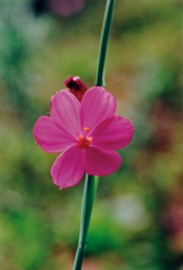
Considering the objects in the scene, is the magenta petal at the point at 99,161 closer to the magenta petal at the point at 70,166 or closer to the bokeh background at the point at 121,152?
the magenta petal at the point at 70,166

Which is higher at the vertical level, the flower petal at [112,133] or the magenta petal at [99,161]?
the flower petal at [112,133]

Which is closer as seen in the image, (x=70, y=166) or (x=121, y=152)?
(x=70, y=166)

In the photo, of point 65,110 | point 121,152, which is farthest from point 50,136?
point 121,152

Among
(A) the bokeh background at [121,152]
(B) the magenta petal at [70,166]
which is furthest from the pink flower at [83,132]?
(A) the bokeh background at [121,152]

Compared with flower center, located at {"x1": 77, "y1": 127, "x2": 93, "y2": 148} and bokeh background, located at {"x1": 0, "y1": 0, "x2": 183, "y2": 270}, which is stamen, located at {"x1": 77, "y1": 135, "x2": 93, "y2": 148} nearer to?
flower center, located at {"x1": 77, "y1": 127, "x2": 93, "y2": 148}

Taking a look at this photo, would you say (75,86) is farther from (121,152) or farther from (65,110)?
(121,152)

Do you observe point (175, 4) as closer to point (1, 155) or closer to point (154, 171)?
point (154, 171)
